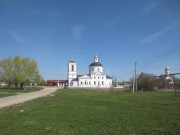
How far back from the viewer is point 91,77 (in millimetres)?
107500

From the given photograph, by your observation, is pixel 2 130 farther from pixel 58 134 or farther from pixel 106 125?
pixel 106 125

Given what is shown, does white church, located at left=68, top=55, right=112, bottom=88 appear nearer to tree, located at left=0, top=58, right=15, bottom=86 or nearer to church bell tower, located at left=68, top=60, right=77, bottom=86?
church bell tower, located at left=68, top=60, right=77, bottom=86

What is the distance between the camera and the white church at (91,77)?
107125 mm

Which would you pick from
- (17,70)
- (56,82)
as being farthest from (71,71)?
(17,70)

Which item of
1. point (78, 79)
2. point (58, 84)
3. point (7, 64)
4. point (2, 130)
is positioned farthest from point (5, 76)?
point (58, 84)

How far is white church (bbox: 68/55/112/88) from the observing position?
4218 inches

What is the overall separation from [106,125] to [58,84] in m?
117

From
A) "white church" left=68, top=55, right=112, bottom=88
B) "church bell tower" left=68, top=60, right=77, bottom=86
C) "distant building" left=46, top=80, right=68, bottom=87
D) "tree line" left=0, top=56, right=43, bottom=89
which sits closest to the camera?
"tree line" left=0, top=56, right=43, bottom=89

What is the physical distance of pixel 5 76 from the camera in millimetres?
61438

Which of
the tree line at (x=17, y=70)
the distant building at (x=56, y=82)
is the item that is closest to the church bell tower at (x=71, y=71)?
the distant building at (x=56, y=82)

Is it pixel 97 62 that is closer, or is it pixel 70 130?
pixel 70 130

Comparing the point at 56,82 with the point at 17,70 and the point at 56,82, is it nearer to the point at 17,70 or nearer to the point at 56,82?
the point at 56,82

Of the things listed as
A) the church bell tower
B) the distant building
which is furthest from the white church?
the distant building

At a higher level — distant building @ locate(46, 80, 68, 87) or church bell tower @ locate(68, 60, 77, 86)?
church bell tower @ locate(68, 60, 77, 86)
